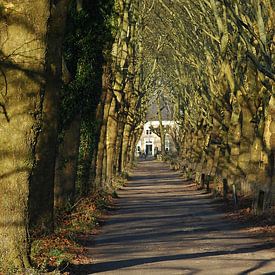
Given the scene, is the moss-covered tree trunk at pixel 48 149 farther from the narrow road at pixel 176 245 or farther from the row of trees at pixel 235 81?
the row of trees at pixel 235 81

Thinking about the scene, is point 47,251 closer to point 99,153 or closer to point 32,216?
point 32,216

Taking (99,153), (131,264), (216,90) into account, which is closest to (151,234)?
(131,264)

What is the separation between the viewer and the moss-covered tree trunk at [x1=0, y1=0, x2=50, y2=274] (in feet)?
36.7

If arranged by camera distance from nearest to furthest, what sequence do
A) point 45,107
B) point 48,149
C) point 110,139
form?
1. point 48,149
2. point 45,107
3. point 110,139

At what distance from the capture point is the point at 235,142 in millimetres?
37438

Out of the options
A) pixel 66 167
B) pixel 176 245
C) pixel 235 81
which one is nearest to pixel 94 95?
pixel 66 167

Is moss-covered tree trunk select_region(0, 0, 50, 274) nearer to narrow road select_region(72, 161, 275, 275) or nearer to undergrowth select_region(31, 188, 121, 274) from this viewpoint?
undergrowth select_region(31, 188, 121, 274)

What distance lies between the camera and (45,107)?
17672 mm

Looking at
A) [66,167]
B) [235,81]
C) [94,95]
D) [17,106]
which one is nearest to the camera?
[17,106]

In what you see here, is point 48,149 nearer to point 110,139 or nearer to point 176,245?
point 176,245

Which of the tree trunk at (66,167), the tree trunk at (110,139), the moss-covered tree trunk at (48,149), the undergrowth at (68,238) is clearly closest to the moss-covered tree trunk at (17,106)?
the undergrowth at (68,238)

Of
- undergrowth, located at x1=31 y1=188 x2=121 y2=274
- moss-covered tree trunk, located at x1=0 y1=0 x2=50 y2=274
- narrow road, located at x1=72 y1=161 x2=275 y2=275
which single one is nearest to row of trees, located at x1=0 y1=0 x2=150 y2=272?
moss-covered tree trunk, located at x1=0 y1=0 x2=50 y2=274

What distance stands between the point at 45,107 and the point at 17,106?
6.43 meters

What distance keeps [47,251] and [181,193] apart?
2615 centimetres
